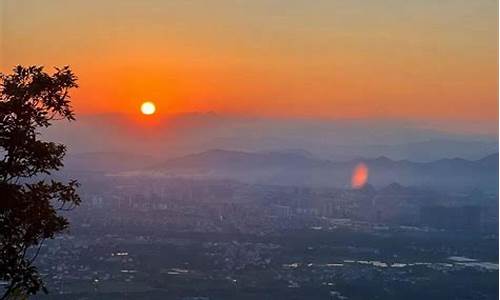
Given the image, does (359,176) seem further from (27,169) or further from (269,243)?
(27,169)

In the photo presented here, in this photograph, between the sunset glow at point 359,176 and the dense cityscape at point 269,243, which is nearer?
the dense cityscape at point 269,243

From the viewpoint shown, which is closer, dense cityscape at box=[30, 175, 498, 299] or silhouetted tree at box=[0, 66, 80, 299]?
silhouetted tree at box=[0, 66, 80, 299]

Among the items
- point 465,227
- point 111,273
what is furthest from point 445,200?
point 111,273

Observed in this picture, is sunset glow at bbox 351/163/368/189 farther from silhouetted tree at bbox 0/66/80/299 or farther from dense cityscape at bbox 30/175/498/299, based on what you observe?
silhouetted tree at bbox 0/66/80/299

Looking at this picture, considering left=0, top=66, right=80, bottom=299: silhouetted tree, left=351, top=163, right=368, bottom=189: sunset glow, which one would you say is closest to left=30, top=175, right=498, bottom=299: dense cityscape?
left=351, top=163, right=368, bottom=189: sunset glow

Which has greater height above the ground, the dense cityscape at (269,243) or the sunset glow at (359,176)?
the sunset glow at (359,176)

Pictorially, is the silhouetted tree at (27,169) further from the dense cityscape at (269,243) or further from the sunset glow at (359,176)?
the sunset glow at (359,176)

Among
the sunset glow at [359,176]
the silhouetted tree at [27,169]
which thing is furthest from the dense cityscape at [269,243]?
the silhouetted tree at [27,169]

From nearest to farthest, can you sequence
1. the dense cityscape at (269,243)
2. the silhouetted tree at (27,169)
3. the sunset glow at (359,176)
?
the silhouetted tree at (27,169) → the dense cityscape at (269,243) → the sunset glow at (359,176)

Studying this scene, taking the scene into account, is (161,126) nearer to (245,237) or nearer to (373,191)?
(245,237)
